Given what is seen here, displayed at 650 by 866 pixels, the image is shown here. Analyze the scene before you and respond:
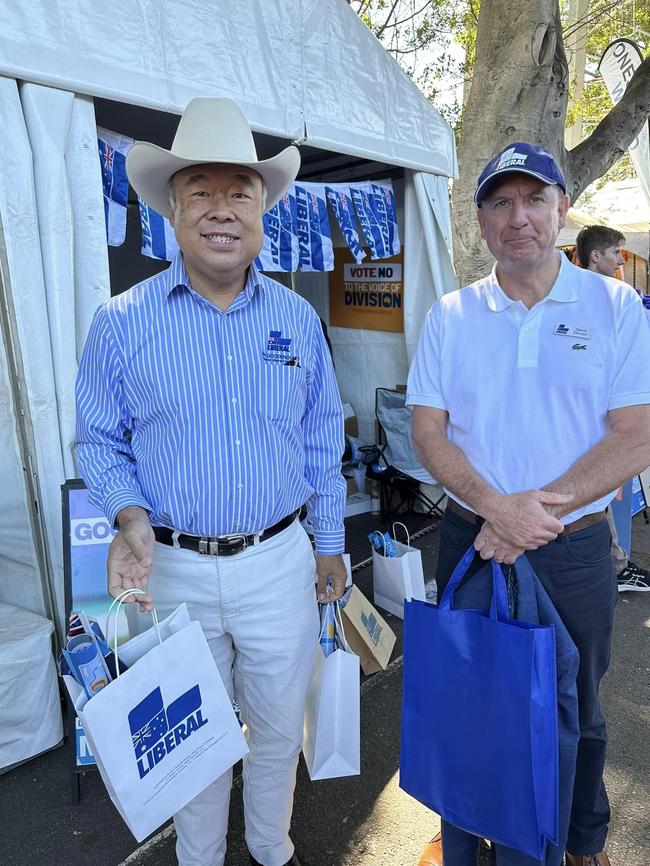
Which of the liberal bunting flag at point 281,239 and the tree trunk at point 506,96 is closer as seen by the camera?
the liberal bunting flag at point 281,239

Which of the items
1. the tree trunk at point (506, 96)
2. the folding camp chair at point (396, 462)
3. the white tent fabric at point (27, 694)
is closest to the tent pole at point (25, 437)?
the white tent fabric at point (27, 694)

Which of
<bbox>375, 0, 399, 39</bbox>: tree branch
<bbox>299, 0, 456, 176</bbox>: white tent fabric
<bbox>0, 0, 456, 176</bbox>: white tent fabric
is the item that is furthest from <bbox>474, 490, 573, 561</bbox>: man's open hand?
<bbox>375, 0, 399, 39</bbox>: tree branch

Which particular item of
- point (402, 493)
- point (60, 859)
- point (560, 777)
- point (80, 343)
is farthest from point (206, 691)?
point (402, 493)

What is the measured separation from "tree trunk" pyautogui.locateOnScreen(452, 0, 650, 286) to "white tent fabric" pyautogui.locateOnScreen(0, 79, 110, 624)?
3457mm

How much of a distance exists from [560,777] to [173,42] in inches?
135

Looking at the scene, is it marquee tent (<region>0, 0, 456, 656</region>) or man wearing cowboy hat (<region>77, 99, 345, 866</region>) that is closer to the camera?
man wearing cowboy hat (<region>77, 99, 345, 866</region>)

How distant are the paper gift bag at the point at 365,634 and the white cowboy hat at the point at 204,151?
212cm

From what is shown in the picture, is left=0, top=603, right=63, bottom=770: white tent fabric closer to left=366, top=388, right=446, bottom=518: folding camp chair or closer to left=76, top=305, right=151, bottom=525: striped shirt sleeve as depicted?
left=76, top=305, right=151, bottom=525: striped shirt sleeve

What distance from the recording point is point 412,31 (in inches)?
454

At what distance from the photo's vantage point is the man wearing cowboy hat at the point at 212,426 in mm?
1675

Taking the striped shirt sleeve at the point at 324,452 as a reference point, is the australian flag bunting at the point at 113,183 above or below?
above

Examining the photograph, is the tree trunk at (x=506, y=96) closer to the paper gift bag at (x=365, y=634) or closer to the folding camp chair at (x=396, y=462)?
the folding camp chair at (x=396, y=462)

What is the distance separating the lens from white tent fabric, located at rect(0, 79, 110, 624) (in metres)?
2.65

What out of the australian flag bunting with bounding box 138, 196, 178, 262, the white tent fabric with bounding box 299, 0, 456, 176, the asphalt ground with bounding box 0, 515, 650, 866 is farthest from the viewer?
the white tent fabric with bounding box 299, 0, 456, 176
